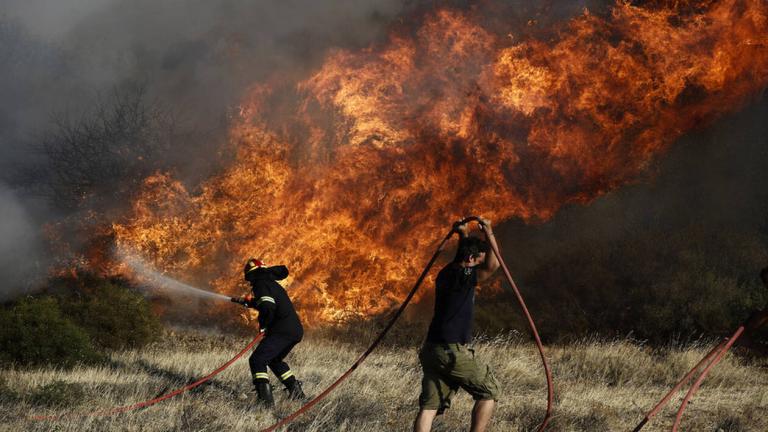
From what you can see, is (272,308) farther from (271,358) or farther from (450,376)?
(450,376)

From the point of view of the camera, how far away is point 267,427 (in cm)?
673

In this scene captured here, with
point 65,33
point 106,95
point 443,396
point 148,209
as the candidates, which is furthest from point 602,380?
point 65,33

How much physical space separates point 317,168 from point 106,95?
6.88 m

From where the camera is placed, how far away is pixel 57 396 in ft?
23.6

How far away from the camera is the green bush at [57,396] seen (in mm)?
7133

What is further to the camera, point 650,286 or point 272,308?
point 650,286

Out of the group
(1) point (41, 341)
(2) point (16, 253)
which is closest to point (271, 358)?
(1) point (41, 341)

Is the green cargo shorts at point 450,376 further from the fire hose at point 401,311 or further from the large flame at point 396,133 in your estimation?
the large flame at point 396,133

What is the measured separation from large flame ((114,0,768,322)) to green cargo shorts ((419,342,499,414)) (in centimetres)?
915

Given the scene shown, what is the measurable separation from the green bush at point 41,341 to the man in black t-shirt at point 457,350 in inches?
265

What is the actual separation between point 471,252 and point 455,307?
1.47 feet

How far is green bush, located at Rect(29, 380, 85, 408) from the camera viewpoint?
713 centimetres

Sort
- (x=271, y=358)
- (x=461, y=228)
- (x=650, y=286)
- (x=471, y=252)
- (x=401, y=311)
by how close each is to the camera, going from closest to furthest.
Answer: (x=471, y=252), (x=461, y=228), (x=401, y=311), (x=271, y=358), (x=650, y=286)

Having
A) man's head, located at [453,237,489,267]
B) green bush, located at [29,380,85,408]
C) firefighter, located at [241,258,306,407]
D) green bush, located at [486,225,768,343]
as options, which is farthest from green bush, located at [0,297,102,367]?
green bush, located at [486,225,768,343]
